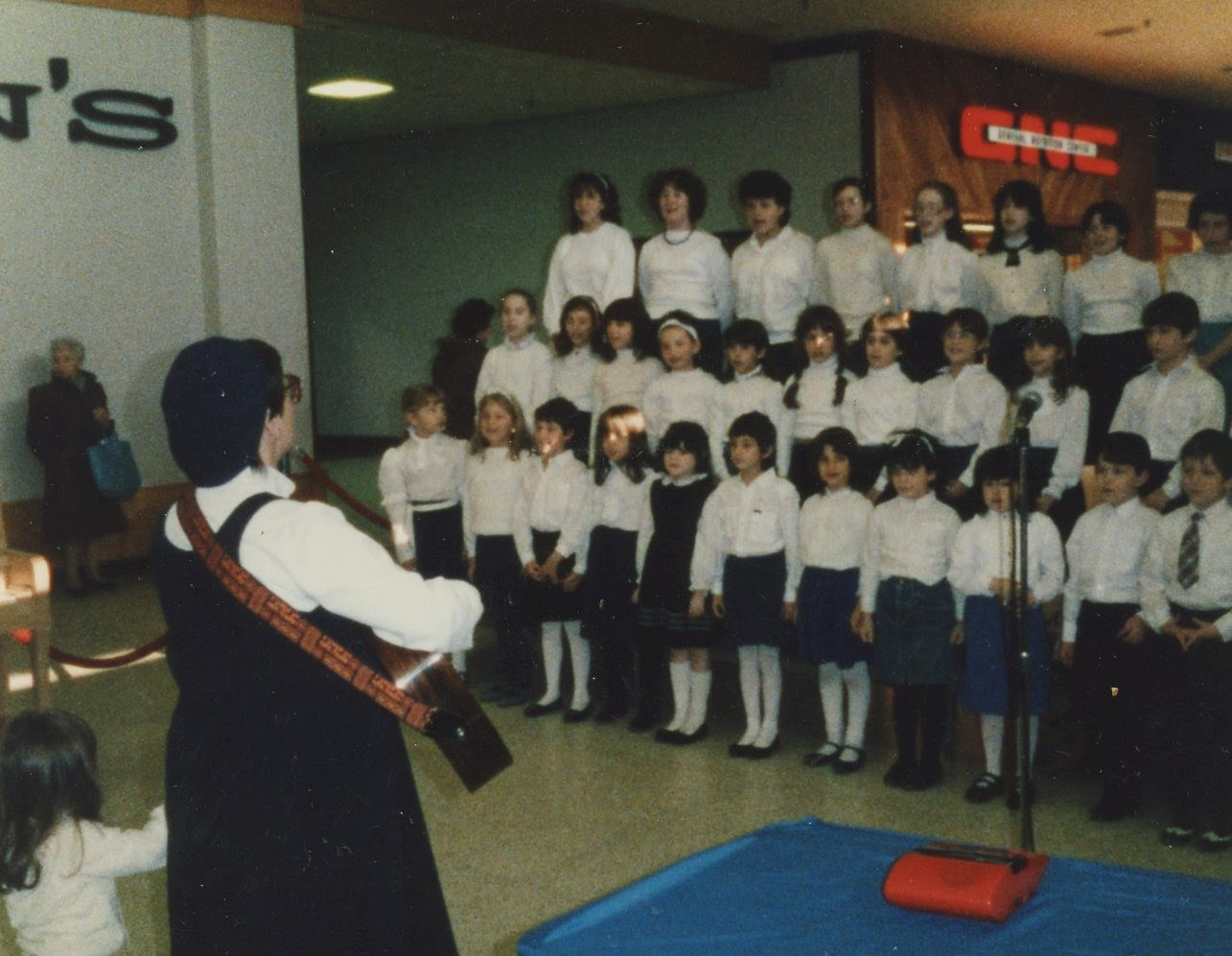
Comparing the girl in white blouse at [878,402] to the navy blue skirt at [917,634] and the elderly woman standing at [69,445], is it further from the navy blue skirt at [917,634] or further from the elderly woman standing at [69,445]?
the elderly woman standing at [69,445]

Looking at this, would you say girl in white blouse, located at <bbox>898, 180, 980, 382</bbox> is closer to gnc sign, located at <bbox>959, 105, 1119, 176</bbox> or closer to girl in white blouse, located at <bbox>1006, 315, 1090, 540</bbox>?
girl in white blouse, located at <bbox>1006, 315, 1090, 540</bbox>

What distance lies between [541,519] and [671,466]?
2.42 feet

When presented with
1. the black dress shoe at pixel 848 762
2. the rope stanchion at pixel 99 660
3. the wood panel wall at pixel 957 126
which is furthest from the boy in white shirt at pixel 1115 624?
the wood panel wall at pixel 957 126

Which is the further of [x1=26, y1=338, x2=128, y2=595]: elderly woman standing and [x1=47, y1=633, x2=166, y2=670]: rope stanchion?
[x1=26, y1=338, x2=128, y2=595]: elderly woman standing

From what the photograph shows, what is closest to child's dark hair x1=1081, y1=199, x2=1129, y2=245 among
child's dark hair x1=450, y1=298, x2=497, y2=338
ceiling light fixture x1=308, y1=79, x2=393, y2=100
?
child's dark hair x1=450, y1=298, x2=497, y2=338

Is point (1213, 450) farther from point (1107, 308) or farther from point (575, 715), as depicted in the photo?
point (575, 715)

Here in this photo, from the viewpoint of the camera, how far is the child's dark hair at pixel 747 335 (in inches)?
221

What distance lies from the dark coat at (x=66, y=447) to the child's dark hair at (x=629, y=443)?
159 inches

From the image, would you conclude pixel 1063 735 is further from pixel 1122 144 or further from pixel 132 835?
pixel 1122 144

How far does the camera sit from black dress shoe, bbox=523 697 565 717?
5822 millimetres

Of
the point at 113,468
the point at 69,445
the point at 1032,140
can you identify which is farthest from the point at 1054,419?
the point at 1032,140

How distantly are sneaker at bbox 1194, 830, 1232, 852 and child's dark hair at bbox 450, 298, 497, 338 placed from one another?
5421 millimetres

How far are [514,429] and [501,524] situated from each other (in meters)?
0.43

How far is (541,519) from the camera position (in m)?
5.82
